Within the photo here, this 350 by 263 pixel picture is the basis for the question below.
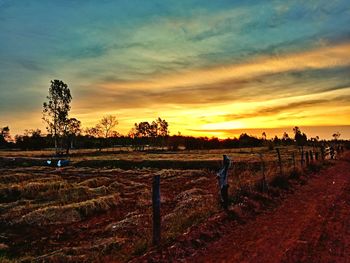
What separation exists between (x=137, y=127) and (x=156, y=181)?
506ft

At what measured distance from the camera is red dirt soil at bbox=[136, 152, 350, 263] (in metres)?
7.82

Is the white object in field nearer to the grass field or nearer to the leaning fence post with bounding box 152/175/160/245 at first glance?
the grass field

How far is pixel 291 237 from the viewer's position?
9.20 m

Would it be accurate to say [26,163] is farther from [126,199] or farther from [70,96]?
[126,199]

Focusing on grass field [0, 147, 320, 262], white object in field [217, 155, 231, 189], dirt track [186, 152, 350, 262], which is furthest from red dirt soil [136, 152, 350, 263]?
white object in field [217, 155, 231, 189]

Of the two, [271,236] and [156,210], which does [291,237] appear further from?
[156,210]

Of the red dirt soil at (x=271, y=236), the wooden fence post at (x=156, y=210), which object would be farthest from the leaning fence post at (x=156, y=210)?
the red dirt soil at (x=271, y=236)

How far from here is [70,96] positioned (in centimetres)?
8231

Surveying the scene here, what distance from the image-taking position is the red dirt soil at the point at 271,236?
25.7ft

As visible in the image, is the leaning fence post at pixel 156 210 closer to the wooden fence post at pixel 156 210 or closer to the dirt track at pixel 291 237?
the wooden fence post at pixel 156 210

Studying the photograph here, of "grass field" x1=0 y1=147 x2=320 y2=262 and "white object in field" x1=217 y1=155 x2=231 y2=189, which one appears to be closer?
"grass field" x1=0 y1=147 x2=320 y2=262

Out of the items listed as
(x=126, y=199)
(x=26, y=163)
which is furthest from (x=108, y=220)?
(x=26, y=163)

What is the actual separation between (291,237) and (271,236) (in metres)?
0.49

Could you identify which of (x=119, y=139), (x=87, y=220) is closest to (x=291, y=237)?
(x=87, y=220)
